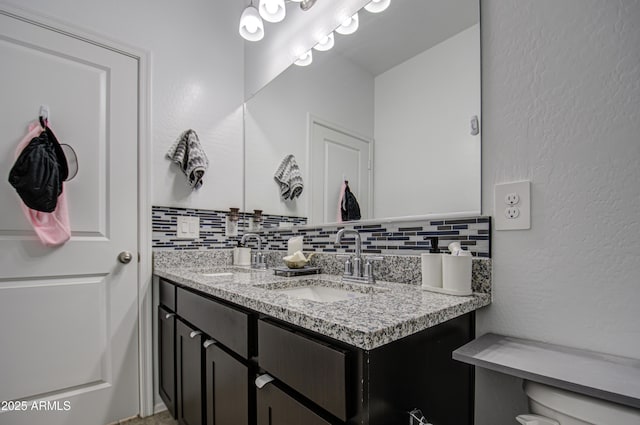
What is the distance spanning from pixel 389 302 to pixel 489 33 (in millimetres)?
856

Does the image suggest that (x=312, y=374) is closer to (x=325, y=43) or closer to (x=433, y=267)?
(x=433, y=267)

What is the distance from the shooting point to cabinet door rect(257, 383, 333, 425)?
0.65 metres

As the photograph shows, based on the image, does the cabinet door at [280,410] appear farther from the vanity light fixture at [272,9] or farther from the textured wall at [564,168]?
the vanity light fixture at [272,9]

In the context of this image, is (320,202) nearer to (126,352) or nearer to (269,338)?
(269,338)

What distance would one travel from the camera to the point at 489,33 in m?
0.94

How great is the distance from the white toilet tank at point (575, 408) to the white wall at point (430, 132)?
1.64 ft

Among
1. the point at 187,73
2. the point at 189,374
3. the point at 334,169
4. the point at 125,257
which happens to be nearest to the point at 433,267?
the point at 334,169

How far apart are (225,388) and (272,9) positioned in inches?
68.5

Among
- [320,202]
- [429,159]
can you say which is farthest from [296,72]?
[429,159]

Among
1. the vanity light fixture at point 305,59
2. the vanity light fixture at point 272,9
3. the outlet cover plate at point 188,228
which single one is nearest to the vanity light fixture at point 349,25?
the vanity light fixture at point 305,59

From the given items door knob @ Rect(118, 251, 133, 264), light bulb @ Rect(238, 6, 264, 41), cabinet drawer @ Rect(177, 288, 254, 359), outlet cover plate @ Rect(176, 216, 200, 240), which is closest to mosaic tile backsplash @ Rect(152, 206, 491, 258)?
outlet cover plate @ Rect(176, 216, 200, 240)

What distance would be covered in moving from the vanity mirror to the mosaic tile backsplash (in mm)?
49

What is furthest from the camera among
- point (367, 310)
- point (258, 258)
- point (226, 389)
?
point (258, 258)

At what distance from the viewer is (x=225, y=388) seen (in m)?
0.98
